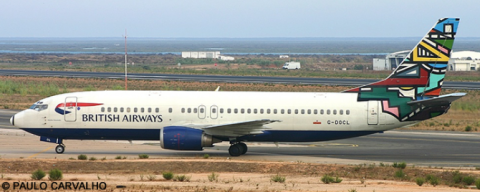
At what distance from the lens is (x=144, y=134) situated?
32500 mm

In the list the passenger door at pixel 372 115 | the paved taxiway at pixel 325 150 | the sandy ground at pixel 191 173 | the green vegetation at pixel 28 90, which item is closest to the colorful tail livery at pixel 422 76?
the passenger door at pixel 372 115

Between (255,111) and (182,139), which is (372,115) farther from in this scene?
(182,139)

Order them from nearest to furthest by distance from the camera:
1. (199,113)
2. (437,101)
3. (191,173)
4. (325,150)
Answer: (191,173) < (437,101) < (199,113) < (325,150)

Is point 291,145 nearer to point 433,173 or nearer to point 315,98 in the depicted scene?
point 315,98

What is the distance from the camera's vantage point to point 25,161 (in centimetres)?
2850

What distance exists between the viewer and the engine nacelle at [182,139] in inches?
1229

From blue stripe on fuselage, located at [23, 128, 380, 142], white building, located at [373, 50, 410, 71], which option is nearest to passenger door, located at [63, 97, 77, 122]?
blue stripe on fuselage, located at [23, 128, 380, 142]

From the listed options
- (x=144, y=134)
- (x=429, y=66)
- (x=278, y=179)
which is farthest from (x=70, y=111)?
(x=429, y=66)

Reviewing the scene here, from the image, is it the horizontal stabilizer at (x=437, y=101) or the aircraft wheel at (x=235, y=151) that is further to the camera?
the aircraft wheel at (x=235, y=151)

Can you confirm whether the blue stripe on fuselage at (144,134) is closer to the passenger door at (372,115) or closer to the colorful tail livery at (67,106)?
the passenger door at (372,115)

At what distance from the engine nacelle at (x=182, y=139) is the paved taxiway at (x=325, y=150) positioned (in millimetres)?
1873

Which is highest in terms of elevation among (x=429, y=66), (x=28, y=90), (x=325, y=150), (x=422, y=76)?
(x=429, y=66)

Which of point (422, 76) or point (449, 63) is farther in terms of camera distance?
point (449, 63)

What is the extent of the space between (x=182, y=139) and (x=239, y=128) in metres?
3.04
